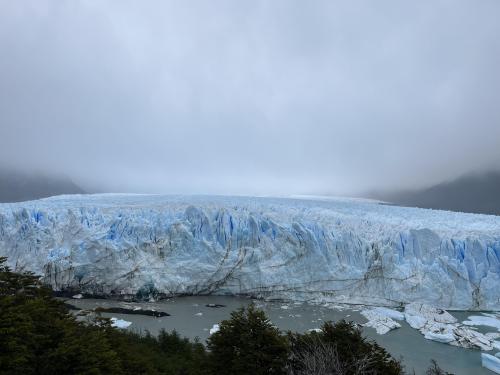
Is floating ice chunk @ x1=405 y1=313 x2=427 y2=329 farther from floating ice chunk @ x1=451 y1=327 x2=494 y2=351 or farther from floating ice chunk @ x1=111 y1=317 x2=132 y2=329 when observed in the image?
floating ice chunk @ x1=111 y1=317 x2=132 y2=329

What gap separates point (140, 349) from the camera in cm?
866

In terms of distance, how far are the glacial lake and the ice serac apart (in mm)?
619

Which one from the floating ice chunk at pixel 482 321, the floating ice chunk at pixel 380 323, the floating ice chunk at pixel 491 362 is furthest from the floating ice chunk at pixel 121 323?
the floating ice chunk at pixel 482 321

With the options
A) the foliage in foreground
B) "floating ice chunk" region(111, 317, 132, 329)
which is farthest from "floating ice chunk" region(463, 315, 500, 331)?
"floating ice chunk" region(111, 317, 132, 329)

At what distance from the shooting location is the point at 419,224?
16625mm

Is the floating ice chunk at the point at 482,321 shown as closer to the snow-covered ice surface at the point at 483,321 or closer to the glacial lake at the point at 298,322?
the snow-covered ice surface at the point at 483,321

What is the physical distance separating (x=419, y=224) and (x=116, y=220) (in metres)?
13.5

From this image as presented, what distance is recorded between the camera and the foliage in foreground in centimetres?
499

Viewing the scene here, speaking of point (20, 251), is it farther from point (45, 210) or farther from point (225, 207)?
point (225, 207)

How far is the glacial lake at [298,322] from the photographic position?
424 inches

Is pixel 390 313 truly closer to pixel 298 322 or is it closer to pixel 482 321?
pixel 482 321

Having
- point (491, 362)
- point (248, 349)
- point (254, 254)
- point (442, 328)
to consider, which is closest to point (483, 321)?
point (442, 328)

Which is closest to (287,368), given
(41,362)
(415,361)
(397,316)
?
(41,362)

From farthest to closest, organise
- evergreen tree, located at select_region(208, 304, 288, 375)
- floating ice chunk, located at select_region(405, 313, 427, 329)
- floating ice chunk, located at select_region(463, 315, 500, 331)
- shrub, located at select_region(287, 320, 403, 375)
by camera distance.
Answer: floating ice chunk, located at select_region(463, 315, 500, 331) < floating ice chunk, located at select_region(405, 313, 427, 329) < evergreen tree, located at select_region(208, 304, 288, 375) < shrub, located at select_region(287, 320, 403, 375)
